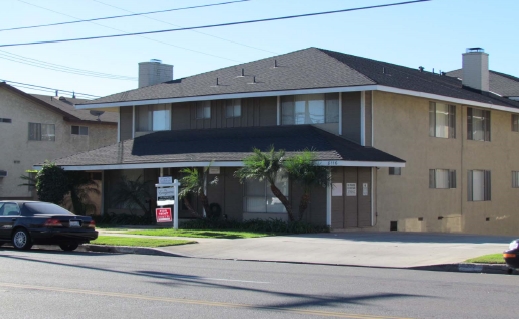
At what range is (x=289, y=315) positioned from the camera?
30.8 feet

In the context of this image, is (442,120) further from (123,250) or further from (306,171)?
(123,250)

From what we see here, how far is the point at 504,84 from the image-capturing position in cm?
3881

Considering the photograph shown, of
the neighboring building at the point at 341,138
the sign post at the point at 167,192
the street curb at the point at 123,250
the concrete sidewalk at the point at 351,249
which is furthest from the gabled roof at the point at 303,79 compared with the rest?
the street curb at the point at 123,250

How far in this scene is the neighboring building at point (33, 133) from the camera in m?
42.1

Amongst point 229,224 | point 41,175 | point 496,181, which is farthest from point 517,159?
point 41,175

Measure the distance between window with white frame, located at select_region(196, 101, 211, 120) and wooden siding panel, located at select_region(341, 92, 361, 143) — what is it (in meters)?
6.44

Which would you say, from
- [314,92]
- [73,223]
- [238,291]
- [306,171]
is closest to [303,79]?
[314,92]

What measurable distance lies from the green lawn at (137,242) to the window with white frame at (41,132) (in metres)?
23.6

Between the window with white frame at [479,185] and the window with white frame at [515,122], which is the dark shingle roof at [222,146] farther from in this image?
the window with white frame at [515,122]

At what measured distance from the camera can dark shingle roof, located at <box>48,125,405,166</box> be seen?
2556 cm

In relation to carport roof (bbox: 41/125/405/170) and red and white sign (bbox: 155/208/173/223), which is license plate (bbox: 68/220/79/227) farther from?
carport roof (bbox: 41/125/405/170)

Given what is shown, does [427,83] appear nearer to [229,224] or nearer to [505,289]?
[229,224]

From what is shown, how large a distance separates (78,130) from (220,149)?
70.2 ft

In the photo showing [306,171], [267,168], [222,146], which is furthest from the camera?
[222,146]
